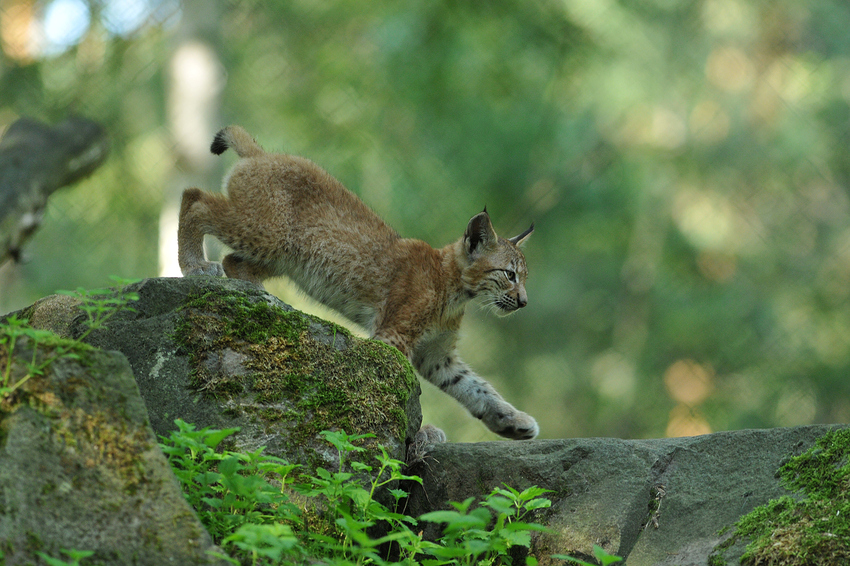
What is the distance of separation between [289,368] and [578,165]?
24.7 ft

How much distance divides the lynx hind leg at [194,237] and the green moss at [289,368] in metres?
1.02

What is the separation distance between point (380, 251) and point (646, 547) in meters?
2.10

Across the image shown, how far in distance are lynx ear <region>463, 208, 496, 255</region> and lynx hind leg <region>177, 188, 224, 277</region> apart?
1.25 m

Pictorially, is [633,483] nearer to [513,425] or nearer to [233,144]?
[513,425]

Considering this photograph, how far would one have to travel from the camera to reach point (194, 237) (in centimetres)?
375

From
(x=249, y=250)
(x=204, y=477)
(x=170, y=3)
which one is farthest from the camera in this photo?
(x=170, y=3)

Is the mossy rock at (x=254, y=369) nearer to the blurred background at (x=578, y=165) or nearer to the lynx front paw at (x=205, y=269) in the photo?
the lynx front paw at (x=205, y=269)

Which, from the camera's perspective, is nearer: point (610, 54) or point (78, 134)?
point (78, 134)

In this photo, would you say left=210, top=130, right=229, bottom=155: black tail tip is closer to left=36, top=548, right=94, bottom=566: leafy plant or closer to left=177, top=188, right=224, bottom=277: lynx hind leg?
left=177, top=188, right=224, bottom=277: lynx hind leg

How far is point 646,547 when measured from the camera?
2396 mm

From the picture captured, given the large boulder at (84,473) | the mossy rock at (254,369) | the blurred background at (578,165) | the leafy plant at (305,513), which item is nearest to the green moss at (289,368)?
the mossy rock at (254,369)

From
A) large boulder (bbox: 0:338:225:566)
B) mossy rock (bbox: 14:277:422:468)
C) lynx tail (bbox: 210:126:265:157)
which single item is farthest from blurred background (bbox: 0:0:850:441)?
large boulder (bbox: 0:338:225:566)

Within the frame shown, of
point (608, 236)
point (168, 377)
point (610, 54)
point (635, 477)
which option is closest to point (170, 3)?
point (610, 54)

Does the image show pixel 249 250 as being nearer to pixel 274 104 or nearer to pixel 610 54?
pixel 274 104
